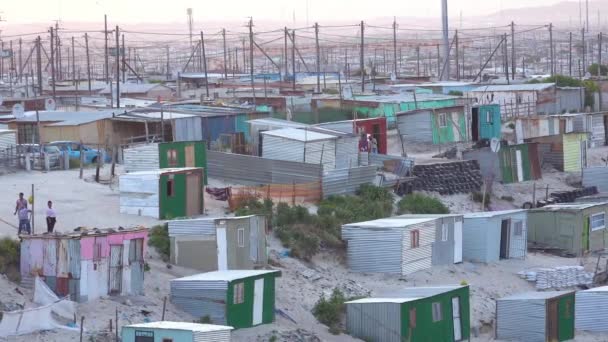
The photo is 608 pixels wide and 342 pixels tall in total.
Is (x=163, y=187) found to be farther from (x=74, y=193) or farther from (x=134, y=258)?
(x=134, y=258)

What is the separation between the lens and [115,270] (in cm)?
2055

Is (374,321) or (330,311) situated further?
(330,311)

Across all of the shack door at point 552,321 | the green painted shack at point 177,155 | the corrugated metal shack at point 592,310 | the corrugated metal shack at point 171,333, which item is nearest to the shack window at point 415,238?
the corrugated metal shack at point 592,310

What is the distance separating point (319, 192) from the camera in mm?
30016

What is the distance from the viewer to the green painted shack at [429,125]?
4000 centimetres

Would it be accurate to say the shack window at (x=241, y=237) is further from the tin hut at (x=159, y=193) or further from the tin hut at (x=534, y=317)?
the tin hut at (x=534, y=317)

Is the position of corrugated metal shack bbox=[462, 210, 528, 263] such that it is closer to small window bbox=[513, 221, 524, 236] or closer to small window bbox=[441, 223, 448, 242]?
small window bbox=[513, 221, 524, 236]

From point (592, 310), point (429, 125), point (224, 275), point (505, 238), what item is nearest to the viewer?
point (224, 275)

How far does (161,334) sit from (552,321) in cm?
850

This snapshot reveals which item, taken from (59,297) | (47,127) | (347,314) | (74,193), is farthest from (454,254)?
(47,127)

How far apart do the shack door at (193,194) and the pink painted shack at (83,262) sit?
5943 mm

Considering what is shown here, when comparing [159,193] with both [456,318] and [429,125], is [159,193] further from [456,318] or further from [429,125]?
[429,125]

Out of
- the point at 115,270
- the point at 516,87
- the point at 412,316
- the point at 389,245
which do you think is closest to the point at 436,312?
the point at 412,316

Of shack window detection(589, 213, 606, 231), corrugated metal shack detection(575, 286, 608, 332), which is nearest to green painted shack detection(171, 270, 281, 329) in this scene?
corrugated metal shack detection(575, 286, 608, 332)
